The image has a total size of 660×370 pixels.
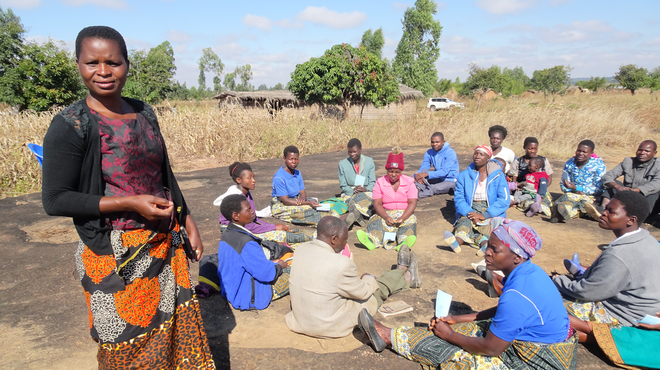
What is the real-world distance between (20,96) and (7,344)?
17.3 meters

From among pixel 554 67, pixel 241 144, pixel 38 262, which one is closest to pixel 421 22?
pixel 554 67

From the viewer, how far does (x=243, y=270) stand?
138 inches

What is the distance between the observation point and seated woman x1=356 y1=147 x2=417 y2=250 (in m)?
5.18

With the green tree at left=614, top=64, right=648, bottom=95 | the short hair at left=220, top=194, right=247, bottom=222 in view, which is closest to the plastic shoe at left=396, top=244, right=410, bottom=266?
the short hair at left=220, top=194, right=247, bottom=222

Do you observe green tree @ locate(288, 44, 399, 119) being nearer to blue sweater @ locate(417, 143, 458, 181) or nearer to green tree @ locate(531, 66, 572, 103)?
blue sweater @ locate(417, 143, 458, 181)

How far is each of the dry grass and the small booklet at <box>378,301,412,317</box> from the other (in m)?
8.62

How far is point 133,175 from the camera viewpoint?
173 cm

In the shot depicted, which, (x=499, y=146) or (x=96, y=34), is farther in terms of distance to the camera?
(x=499, y=146)

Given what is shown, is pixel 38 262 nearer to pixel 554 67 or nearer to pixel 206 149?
pixel 206 149

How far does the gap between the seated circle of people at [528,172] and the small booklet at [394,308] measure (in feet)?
13.4

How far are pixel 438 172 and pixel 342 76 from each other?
34.4 ft

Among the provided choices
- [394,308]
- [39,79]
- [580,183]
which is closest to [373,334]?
[394,308]

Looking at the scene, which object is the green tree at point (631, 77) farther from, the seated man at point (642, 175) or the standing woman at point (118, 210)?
the standing woman at point (118, 210)

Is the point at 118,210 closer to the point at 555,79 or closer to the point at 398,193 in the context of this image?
the point at 398,193
